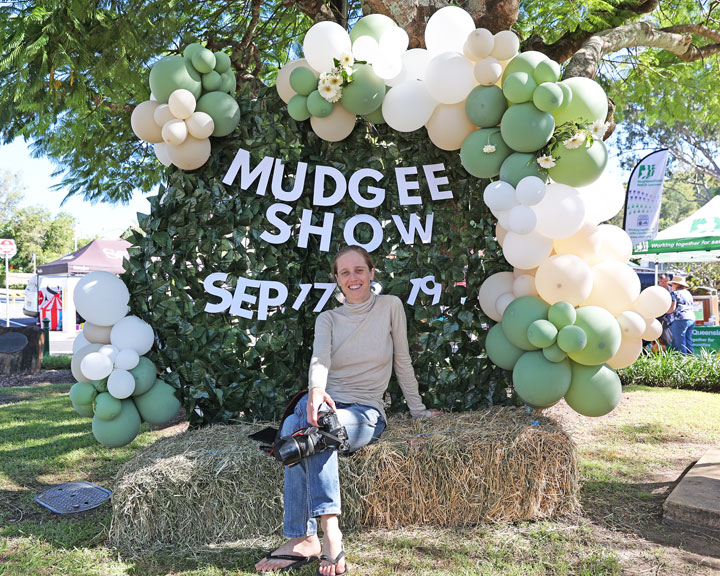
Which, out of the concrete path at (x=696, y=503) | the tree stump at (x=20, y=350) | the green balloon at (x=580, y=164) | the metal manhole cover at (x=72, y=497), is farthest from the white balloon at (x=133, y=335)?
the tree stump at (x=20, y=350)

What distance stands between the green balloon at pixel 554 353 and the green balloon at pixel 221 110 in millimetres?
2257

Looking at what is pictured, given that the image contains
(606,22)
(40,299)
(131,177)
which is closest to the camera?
(606,22)

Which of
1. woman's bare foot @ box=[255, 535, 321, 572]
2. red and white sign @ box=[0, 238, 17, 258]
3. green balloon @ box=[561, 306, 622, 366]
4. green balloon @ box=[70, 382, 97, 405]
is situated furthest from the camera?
red and white sign @ box=[0, 238, 17, 258]

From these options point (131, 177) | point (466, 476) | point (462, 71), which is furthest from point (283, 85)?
point (131, 177)

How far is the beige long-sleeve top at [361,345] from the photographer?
3029 mm

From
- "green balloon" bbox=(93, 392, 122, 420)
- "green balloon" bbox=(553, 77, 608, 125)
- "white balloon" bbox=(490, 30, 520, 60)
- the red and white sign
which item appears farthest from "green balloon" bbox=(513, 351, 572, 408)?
the red and white sign

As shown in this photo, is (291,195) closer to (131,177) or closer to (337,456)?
(337,456)

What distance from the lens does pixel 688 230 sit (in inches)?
353

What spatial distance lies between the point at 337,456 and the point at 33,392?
5976 mm

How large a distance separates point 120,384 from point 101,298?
52cm

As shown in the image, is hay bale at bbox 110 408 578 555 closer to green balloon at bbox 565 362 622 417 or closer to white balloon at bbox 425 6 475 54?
green balloon at bbox 565 362 622 417

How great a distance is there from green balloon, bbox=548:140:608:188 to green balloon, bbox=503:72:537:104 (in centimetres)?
33

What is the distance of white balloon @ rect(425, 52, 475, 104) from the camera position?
313cm

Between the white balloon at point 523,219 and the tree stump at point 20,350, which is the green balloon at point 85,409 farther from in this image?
the tree stump at point 20,350
